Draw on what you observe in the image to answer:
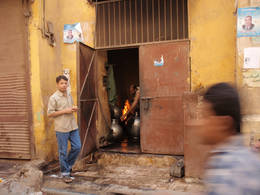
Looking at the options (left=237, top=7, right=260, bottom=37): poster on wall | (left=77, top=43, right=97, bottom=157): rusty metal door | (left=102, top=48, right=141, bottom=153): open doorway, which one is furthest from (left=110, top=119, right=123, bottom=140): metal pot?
(left=237, top=7, right=260, bottom=37): poster on wall

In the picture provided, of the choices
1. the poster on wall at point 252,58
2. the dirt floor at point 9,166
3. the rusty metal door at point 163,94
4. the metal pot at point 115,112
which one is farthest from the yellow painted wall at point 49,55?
the poster on wall at point 252,58

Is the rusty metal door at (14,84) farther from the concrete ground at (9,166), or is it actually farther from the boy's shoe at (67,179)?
the boy's shoe at (67,179)

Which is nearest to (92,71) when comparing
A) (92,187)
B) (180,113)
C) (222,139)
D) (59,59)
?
(59,59)

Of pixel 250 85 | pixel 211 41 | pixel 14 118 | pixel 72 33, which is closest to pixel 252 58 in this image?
pixel 250 85

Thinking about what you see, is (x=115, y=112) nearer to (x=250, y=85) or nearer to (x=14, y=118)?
(x=14, y=118)

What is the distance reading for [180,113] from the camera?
193 inches

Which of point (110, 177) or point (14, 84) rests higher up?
point (14, 84)

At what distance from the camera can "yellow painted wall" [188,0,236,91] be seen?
182 inches

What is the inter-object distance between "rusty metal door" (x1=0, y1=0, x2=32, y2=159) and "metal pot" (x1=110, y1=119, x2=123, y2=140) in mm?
1931

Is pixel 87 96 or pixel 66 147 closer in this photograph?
pixel 66 147

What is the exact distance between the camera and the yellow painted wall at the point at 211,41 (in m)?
4.62

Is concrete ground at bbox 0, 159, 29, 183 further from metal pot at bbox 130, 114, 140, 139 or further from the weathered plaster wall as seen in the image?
the weathered plaster wall

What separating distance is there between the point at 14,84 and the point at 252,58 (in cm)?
471

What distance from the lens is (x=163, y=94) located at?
503 cm
